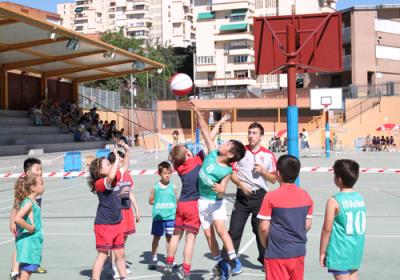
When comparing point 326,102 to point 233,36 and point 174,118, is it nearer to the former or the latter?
point 174,118

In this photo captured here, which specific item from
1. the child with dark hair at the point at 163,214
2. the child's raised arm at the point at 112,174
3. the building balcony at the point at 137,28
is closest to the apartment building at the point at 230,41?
the building balcony at the point at 137,28

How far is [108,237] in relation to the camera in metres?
6.80

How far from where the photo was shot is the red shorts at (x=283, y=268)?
5.13 m

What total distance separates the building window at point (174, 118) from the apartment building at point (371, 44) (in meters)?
16.8

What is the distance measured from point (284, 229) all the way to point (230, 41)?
73046 millimetres

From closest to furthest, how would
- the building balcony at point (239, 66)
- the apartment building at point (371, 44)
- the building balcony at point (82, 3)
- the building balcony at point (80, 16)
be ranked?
the apartment building at point (371, 44) → the building balcony at point (239, 66) → the building balcony at point (80, 16) → the building balcony at point (82, 3)

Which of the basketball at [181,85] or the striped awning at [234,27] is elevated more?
the striped awning at [234,27]

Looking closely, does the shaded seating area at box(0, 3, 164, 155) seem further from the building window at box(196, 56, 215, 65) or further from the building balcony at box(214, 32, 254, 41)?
the building window at box(196, 56, 215, 65)

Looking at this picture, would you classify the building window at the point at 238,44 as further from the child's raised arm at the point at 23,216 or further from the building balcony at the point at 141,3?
the child's raised arm at the point at 23,216

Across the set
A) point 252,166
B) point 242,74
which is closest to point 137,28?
point 242,74

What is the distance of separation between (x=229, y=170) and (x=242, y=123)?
1973 inches

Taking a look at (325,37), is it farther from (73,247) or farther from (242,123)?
(242,123)

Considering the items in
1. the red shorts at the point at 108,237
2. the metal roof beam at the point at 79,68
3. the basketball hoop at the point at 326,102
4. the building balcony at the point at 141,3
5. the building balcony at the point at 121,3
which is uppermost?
the building balcony at the point at 121,3

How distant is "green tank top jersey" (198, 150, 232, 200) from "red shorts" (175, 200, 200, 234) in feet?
1.15
